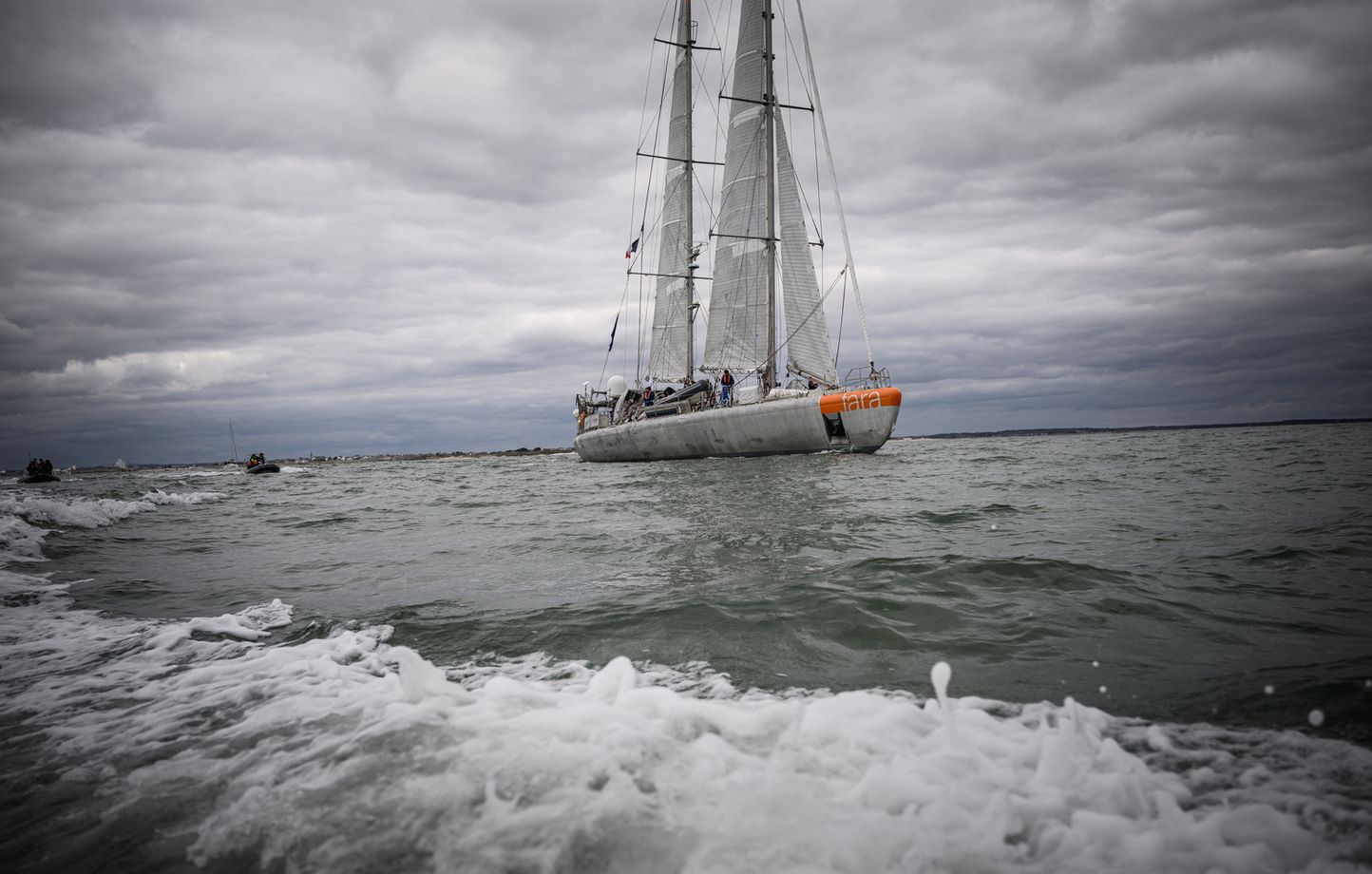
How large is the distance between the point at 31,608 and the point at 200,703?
4.26m

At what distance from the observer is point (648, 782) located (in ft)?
7.11

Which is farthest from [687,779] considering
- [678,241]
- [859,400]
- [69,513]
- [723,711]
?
[678,241]

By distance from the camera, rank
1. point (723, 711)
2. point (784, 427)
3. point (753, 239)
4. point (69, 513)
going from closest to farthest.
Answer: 1. point (723, 711)
2. point (69, 513)
3. point (784, 427)
4. point (753, 239)

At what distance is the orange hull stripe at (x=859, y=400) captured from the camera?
23234 millimetres

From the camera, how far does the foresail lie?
28266 mm

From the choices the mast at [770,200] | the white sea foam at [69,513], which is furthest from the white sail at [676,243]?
the white sea foam at [69,513]

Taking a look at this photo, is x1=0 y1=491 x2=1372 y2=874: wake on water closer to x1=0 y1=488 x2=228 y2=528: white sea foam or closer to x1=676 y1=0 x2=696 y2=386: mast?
x1=0 y1=488 x2=228 y2=528: white sea foam

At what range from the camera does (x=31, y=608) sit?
5.62 m

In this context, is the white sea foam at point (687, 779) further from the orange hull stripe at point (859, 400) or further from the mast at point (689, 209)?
the mast at point (689, 209)

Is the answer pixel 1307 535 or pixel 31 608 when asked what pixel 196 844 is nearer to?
pixel 31 608

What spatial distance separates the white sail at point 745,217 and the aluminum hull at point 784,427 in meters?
A: 5.09

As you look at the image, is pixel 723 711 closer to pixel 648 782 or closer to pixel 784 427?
pixel 648 782

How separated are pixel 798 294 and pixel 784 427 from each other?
7.36 m

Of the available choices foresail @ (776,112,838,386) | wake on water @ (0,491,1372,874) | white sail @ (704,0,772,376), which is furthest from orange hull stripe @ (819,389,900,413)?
wake on water @ (0,491,1372,874)
